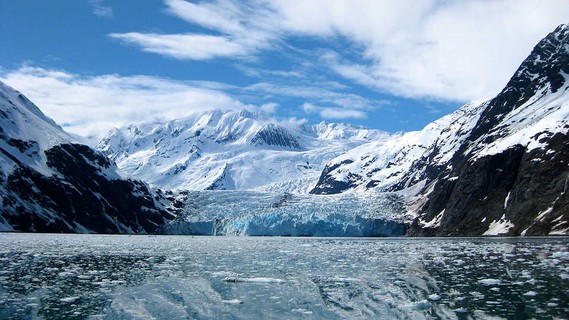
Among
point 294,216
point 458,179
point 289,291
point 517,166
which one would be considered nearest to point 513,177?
point 517,166

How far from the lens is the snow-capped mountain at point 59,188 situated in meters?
144

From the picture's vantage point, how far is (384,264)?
136 feet

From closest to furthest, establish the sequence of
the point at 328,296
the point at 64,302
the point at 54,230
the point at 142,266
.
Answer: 1. the point at 64,302
2. the point at 328,296
3. the point at 142,266
4. the point at 54,230

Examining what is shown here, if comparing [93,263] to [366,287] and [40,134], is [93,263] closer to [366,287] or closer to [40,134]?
[366,287]

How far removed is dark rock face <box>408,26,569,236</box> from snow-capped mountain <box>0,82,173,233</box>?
92751 millimetres

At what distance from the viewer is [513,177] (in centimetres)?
12612

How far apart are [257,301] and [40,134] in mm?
183387

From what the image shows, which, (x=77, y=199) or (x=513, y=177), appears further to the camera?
(x=77, y=199)

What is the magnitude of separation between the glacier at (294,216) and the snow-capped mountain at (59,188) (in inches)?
619

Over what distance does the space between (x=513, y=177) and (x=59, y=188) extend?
126m

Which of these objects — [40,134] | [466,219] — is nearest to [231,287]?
[466,219]

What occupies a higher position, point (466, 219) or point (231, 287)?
point (466, 219)

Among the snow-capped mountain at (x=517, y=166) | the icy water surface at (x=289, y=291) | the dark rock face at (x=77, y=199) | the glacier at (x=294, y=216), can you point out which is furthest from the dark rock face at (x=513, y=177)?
the dark rock face at (x=77, y=199)

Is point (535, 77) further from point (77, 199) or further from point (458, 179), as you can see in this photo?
point (77, 199)
